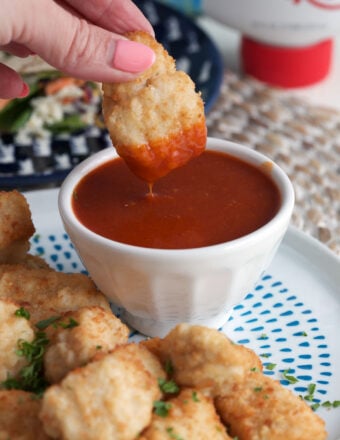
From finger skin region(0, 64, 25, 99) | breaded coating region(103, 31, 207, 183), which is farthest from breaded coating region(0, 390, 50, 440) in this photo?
finger skin region(0, 64, 25, 99)

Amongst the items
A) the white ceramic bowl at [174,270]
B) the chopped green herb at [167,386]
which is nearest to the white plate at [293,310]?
the white ceramic bowl at [174,270]

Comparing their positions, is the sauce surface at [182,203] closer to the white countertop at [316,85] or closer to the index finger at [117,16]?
the index finger at [117,16]

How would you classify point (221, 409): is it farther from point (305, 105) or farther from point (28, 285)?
point (305, 105)

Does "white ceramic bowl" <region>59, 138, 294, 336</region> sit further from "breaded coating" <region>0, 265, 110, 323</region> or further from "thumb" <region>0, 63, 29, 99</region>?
"thumb" <region>0, 63, 29, 99</region>

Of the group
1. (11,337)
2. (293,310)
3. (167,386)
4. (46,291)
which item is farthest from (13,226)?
(293,310)

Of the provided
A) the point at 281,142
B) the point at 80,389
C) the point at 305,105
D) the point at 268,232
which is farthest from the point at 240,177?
the point at 305,105
